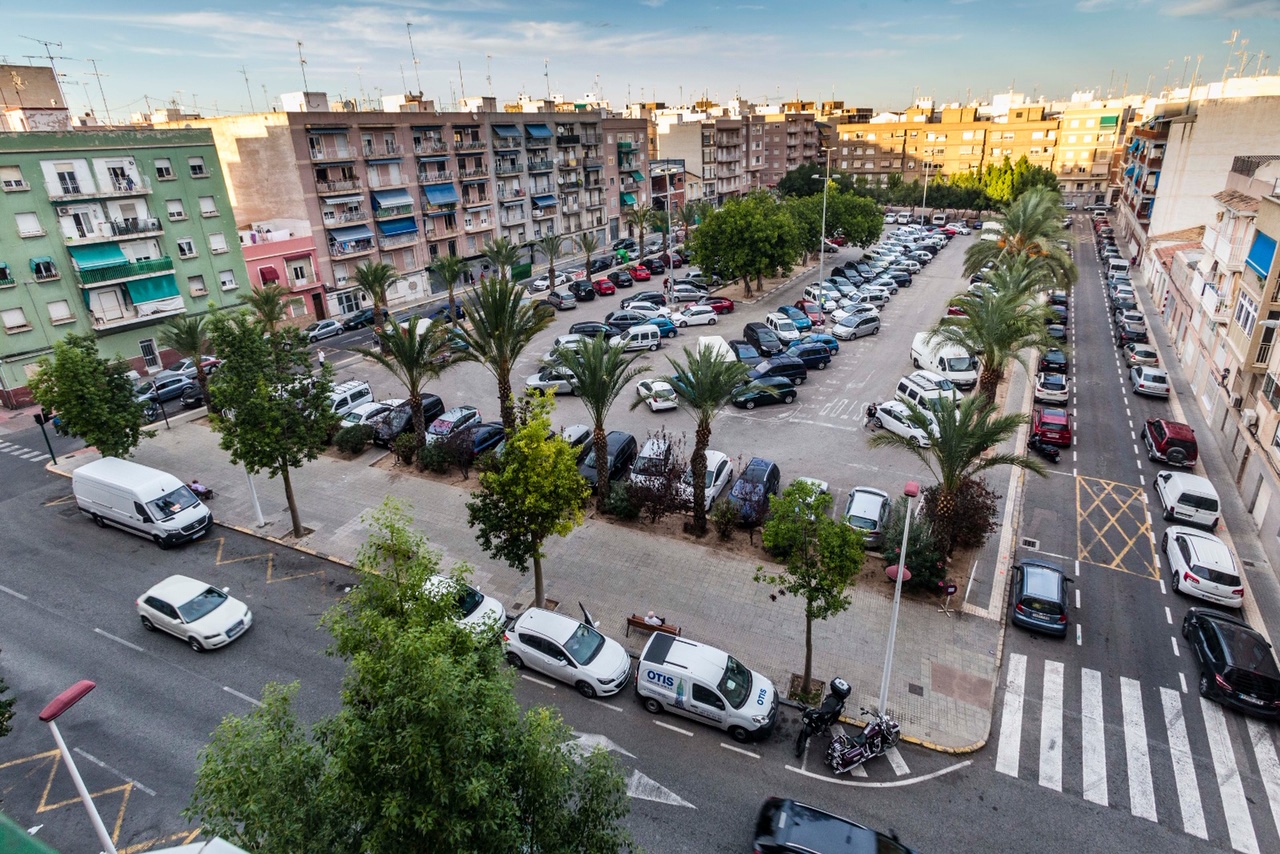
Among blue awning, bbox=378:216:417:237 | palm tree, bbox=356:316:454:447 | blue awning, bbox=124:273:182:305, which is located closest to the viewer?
palm tree, bbox=356:316:454:447

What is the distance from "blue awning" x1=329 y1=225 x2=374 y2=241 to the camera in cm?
5228

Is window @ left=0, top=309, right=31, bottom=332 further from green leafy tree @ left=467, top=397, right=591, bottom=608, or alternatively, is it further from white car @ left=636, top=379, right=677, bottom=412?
green leafy tree @ left=467, top=397, right=591, bottom=608

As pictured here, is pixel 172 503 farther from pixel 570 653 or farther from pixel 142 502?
pixel 570 653

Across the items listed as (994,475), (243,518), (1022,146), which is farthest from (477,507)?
(1022,146)

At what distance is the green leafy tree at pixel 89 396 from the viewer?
960 inches

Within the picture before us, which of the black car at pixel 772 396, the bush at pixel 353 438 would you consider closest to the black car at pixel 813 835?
the black car at pixel 772 396

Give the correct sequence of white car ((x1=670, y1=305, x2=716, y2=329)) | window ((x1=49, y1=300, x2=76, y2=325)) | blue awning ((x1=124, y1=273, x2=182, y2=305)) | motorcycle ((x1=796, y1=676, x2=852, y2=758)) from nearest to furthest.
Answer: motorcycle ((x1=796, y1=676, x2=852, y2=758)), window ((x1=49, y1=300, x2=76, y2=325)), blue awning ((x1=124, y1=273, x2=182, y2=305)), white car ((x1=670, y1=305, x2=716, y2=329))

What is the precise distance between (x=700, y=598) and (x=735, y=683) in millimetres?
4301

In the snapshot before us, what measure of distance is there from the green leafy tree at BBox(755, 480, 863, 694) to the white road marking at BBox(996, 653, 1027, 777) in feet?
14.4

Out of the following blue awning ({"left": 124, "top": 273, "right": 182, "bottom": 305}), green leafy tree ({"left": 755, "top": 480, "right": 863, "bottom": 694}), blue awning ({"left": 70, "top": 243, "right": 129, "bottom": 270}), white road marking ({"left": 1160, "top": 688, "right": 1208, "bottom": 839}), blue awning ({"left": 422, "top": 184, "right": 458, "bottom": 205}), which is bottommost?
white road marking ({"left": 1160, "top": 688, "right": 1208, "bottom": 839})

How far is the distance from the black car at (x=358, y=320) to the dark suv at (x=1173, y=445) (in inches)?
1858

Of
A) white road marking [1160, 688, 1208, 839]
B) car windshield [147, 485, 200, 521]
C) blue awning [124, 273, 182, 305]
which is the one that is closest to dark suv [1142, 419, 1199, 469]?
white road marking [1160, 688, 1208, 839]

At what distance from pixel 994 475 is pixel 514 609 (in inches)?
741

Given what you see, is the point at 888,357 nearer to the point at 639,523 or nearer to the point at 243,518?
the point at 639,523
